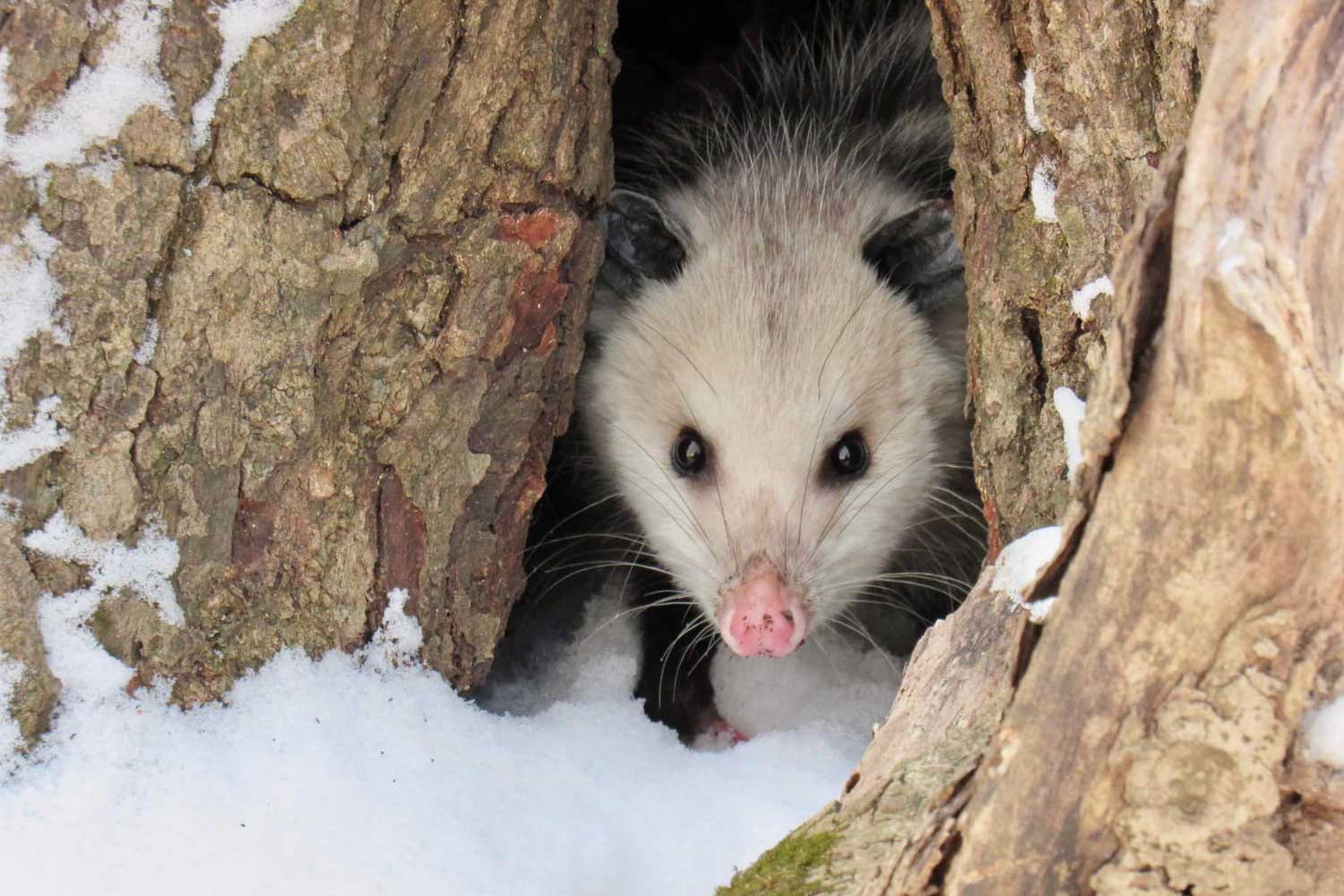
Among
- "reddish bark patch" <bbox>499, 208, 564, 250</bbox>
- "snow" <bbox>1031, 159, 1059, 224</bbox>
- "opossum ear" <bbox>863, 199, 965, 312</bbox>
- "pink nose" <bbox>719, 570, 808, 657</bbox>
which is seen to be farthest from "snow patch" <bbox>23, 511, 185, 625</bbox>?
"opossum ear" <bbox>863, 199, 965, 312</bbox>

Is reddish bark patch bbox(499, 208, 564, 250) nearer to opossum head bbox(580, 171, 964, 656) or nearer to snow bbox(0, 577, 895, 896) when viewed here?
opossum head bbox(580, 171, 964, 656)

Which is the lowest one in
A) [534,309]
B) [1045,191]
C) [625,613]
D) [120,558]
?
[625,613]

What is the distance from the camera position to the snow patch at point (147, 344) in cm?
145

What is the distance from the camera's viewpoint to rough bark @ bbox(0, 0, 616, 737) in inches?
55.2

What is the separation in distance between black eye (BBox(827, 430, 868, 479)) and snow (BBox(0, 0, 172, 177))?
1101 millimetres

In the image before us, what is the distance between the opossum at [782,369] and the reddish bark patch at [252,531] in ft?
2.09

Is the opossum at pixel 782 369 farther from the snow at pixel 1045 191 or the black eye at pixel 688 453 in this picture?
the snow at pixel 1045 191

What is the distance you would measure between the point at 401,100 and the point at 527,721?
0.86 metres

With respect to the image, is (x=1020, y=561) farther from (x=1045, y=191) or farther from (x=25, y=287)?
(x=25, y=287)

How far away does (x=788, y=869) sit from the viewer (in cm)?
117

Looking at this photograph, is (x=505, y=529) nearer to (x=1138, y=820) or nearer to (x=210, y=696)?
(x=210, y=696)

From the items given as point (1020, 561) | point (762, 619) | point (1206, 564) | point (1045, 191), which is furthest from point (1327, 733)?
point (762, 619)

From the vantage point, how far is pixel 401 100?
5.06 ft

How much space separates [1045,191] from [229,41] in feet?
3.08
